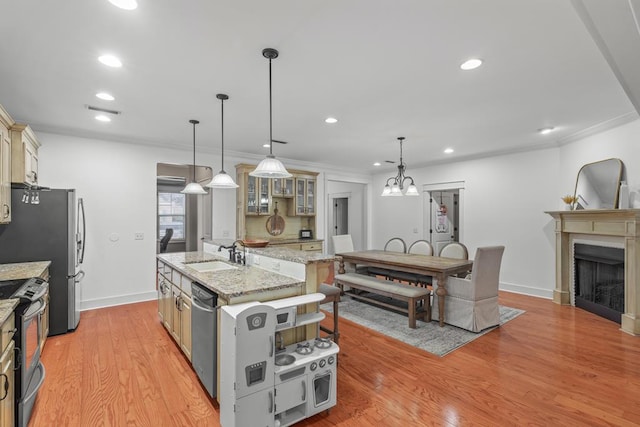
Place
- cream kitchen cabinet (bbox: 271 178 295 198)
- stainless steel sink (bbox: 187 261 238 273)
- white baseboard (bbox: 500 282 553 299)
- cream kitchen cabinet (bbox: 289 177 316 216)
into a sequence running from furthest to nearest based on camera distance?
cream kitchen cabinet (bbox: 289 177 316 216)
cream kitchen cabinet (bbox: 271 178 295 198)
white baseboard (bbox: 500 282 553 299)
stainless steel sink (bbox: 187 261 238 273)

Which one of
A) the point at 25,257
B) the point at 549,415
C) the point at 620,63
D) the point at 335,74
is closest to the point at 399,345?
the point at 549,415

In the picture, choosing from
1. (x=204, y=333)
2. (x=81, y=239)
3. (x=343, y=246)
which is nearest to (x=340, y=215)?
(x=343, y=246)

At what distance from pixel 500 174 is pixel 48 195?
654 cm

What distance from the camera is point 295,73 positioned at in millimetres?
2557

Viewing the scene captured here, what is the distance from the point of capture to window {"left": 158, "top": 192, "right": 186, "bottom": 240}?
8.05 metres

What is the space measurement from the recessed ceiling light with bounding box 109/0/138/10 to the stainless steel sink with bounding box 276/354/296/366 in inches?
88.6

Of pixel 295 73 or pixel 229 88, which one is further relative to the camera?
pixel 229 88

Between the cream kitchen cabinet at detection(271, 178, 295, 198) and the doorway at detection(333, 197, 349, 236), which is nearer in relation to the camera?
the cream kitchen cabinet at detection(271, 178, 295, 198)

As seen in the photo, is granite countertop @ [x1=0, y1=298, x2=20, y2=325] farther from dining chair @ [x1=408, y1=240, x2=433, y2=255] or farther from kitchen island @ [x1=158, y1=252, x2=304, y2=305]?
dining chair @ [x1=408, y1=240, x2=433, y2=255]

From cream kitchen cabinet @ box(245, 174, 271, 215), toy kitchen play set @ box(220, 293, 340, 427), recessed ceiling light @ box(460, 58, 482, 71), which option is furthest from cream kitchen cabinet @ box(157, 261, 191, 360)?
recessed ceiling light @ box(460, 58, 482, 71)

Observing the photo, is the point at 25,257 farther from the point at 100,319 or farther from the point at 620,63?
the point at 620,63

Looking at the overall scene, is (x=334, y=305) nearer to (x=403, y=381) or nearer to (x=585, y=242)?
(x=403, y=381)

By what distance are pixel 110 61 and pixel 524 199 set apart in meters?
5.89

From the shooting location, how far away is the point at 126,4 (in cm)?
170
